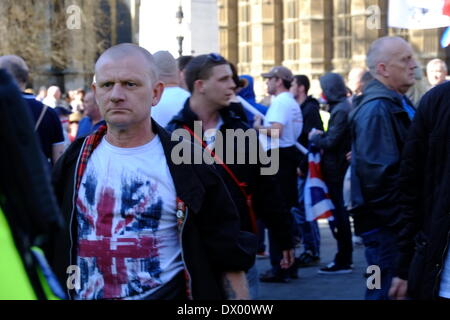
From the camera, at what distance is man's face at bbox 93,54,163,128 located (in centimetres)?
337

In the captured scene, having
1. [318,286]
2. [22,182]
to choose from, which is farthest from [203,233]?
[318,286]

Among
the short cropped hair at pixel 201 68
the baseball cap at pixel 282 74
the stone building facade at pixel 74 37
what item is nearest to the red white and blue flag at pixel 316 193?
the baseball cap at pixel 282 74

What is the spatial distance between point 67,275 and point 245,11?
29.5 metres

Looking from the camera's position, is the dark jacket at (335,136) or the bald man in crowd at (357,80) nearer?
the dark jacket at (335,136)

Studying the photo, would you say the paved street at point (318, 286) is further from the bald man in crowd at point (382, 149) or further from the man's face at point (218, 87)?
the man's face at point (218, 87)

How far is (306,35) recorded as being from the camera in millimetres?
29844

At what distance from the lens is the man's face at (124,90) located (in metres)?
3.37

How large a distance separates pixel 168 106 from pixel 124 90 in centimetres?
279

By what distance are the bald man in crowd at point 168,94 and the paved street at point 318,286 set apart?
2.18 meters

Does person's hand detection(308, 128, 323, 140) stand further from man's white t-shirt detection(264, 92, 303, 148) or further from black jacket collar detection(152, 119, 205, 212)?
black jacket collar detection(152, 119, 205, 212)

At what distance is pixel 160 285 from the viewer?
129 inches

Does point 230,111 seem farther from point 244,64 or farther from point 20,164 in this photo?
point 244,64

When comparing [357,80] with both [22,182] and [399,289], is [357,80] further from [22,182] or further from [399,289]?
[22,182]

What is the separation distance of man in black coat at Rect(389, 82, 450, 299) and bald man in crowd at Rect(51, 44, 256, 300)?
3.07ft
